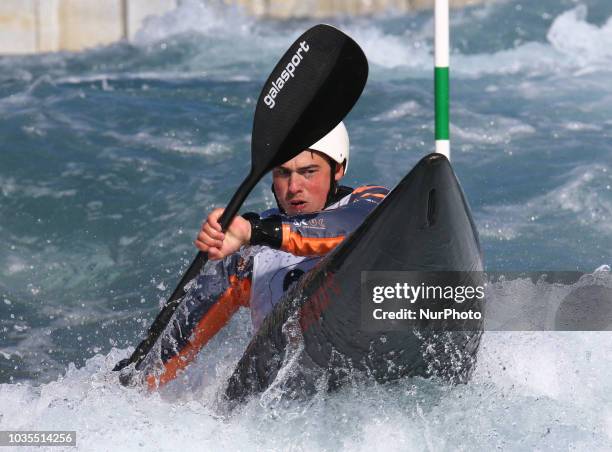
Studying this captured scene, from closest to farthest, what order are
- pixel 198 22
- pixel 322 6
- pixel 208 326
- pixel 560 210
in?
pixel 208 326, pixel 560 210, pixel 198 22, pixel 322 6

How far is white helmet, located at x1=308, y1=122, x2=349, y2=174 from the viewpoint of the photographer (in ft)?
13.0

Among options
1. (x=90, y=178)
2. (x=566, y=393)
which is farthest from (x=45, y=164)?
(x=566, y=393)

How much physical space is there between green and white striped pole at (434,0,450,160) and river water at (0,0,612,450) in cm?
75

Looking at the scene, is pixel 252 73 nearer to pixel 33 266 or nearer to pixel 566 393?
pixel 33 266

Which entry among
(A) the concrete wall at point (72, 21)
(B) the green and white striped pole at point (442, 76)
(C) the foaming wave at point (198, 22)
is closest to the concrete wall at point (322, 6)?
(A) the concrete wall at point (72, 21)

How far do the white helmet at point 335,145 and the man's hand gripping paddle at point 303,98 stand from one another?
1.4 inches

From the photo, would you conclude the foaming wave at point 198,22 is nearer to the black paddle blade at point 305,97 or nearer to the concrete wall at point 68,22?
the concrete wall at point 68,22

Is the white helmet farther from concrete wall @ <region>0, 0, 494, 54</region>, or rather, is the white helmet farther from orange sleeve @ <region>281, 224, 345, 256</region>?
concrete wall @ <region>0, 0, 494, 54</region>

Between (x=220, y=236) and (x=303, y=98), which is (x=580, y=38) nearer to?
(x=303, y=98)

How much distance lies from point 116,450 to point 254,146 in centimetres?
111

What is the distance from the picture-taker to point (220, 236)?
348 cm

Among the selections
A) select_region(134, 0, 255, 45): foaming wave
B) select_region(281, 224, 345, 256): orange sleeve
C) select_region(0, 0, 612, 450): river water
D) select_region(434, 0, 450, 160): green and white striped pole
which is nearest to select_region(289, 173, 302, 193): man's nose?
select_region(281, 224, 345, 256): orange sleeve

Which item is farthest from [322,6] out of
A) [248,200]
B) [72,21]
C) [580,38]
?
[248,200]

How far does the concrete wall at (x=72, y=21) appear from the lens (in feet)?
44.3
